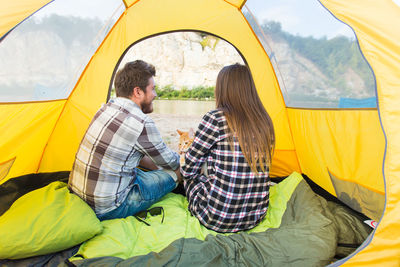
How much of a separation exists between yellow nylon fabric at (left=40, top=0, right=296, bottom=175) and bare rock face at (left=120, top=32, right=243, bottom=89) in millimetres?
111

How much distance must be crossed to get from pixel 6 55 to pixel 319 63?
1.90 metres

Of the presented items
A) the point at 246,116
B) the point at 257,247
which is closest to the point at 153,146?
the point at 246,116

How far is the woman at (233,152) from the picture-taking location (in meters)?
1.39

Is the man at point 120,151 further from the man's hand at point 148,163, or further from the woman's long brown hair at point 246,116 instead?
the woman's long brown hair at point 246,116

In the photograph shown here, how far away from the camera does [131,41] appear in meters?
2.24

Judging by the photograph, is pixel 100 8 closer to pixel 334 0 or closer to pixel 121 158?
pixel 121 158

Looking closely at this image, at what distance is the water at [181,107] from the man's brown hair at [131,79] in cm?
132

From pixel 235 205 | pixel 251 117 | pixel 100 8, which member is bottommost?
pixel 235 205

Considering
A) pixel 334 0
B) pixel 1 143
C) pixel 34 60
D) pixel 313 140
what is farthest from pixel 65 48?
pixel 313 140

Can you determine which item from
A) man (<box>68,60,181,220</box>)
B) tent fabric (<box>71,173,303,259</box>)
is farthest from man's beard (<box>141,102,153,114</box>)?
tent fabric (<box>71,173,303,259</box>)

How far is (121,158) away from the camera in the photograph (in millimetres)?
1479

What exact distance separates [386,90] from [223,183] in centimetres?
84

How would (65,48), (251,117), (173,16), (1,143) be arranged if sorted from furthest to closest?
(173,16), (65,48), (1,143), (251,117)

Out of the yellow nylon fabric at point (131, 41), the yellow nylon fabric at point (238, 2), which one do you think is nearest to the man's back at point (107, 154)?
the yellow nylon fabric at point (131, 41)
